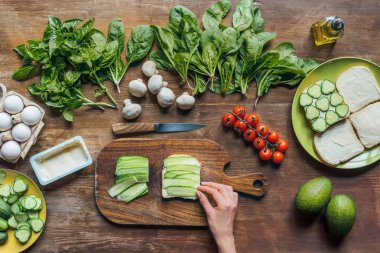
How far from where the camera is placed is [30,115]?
2.40 m

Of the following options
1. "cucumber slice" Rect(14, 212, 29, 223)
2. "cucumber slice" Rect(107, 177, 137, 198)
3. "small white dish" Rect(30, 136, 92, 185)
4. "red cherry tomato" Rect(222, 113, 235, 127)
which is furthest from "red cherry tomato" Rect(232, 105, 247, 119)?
"cucumber slice" Rect(14, 212, 29, 223)

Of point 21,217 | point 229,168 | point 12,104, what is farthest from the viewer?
point 229,168

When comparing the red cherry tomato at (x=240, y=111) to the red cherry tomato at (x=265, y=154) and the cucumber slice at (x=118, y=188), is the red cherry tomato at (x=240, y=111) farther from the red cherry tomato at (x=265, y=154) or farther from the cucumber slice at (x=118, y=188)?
the cucumber slice at (x=118, y=188)

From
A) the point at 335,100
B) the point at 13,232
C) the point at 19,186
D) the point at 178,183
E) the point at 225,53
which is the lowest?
the point at 13,232

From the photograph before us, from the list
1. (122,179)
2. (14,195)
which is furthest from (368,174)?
(14,195)

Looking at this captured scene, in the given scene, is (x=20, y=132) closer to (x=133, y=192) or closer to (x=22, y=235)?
(x=22, y=235)

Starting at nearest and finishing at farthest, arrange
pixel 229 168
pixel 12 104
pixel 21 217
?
pixel 12 104 → pixel 21 217 → pixel 229 168

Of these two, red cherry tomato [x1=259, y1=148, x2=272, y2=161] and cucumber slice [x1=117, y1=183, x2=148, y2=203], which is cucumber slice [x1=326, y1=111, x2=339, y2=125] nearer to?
red cherry tomato [x1=259, y1=148, x2=272, y2=161]

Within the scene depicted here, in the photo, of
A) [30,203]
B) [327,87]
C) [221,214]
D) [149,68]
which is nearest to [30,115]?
[30,203]

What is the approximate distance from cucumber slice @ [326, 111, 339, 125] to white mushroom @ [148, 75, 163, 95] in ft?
3.07

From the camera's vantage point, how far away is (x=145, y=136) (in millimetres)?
2586

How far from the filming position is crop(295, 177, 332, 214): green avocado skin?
2.39 metres

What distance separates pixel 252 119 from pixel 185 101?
1.26ft

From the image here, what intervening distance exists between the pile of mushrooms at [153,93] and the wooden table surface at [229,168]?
0.23ft
